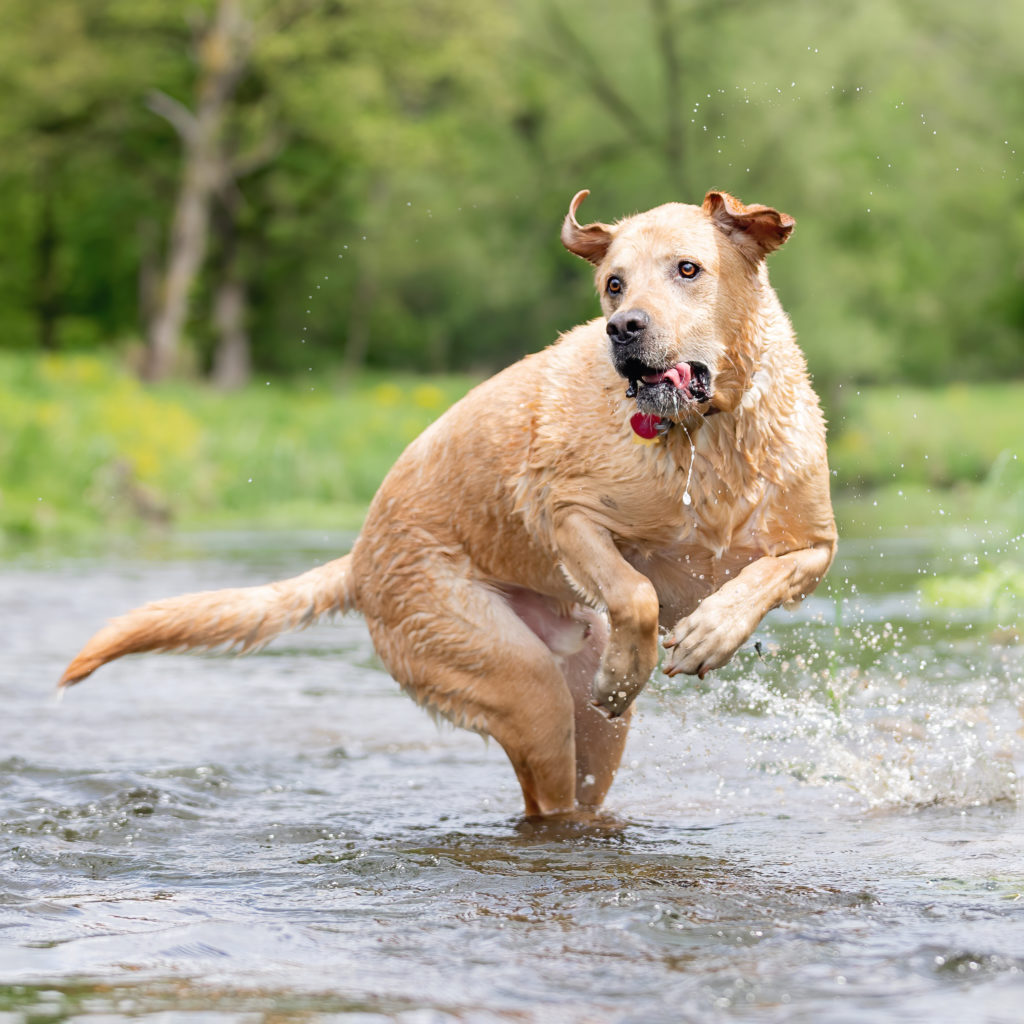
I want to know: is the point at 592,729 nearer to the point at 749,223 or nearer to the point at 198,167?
the point at 749,223

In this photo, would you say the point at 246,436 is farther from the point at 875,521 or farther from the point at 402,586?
the point at 402,586

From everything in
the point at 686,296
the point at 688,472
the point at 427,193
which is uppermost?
the point at 427,193

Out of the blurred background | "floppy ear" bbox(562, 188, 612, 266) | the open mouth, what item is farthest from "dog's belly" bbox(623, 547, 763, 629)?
the blurred background

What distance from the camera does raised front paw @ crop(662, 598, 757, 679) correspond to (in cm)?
477

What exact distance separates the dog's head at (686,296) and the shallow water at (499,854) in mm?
1536


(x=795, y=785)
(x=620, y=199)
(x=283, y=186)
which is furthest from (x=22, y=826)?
(x=283, y=186)

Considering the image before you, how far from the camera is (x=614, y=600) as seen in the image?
16.3 ft

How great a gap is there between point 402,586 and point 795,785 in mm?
1933

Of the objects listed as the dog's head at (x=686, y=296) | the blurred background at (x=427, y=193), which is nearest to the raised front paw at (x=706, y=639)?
the dog's head at (x=686, y=296)

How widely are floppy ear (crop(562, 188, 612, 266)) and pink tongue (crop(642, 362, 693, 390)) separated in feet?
1.97

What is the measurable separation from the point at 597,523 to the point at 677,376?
645 mm

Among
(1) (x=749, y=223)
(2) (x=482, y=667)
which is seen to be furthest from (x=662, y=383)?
(2) (x=482, y=667)

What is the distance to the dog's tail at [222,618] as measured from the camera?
5523mm

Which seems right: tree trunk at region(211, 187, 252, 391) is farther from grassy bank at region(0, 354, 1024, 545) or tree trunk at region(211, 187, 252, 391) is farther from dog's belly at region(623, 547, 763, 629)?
dog's belly at region(623, 547, 763, 629)
